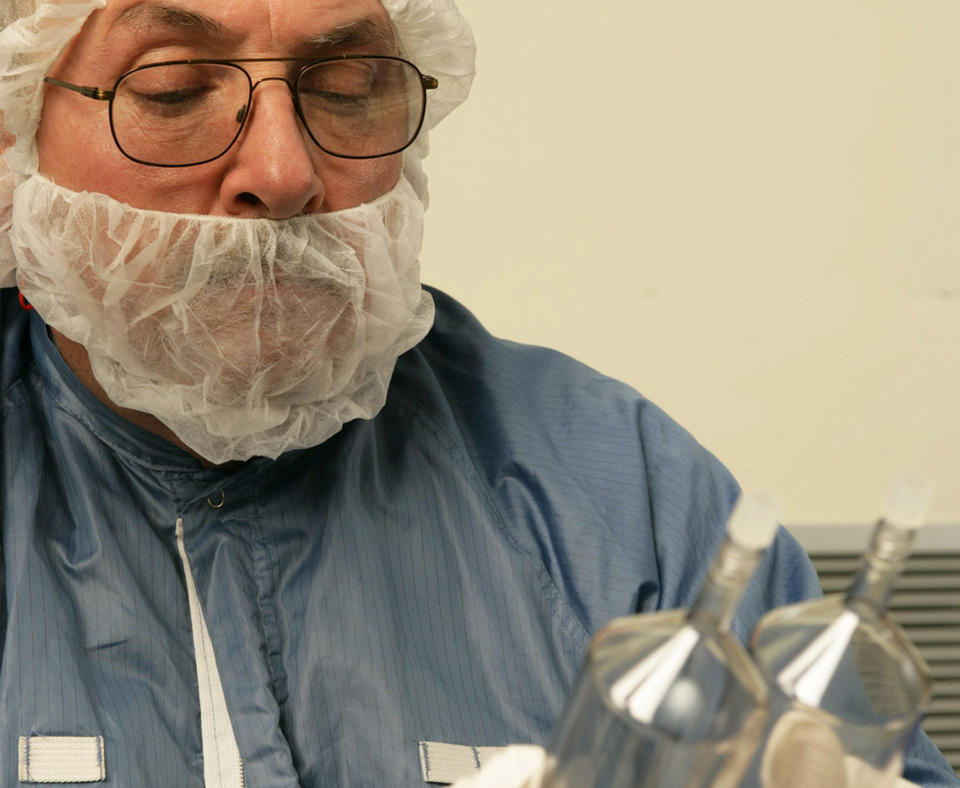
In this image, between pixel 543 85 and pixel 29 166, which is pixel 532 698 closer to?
pixel 29 166

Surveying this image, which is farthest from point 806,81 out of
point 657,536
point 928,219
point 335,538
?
point 335,538

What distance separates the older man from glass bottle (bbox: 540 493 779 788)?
1.76 ft

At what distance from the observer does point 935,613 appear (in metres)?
1.82

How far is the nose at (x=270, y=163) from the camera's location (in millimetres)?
1022

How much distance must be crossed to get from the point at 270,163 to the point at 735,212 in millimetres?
930

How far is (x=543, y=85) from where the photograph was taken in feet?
5.70

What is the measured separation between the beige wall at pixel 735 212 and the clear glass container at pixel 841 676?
124 centimetres

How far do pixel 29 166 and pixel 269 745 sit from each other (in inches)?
21.8

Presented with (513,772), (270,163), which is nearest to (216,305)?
(270,163)

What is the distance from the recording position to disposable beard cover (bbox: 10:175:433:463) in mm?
1043

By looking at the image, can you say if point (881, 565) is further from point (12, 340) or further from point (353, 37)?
point (12, 340)

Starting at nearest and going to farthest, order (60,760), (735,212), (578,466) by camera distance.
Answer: (60,760), (578,466), (735,212)

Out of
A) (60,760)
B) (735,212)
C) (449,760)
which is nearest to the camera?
(60,760)

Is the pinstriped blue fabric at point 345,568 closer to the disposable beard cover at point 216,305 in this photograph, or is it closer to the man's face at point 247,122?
the disposable beard cover at point 216,305
